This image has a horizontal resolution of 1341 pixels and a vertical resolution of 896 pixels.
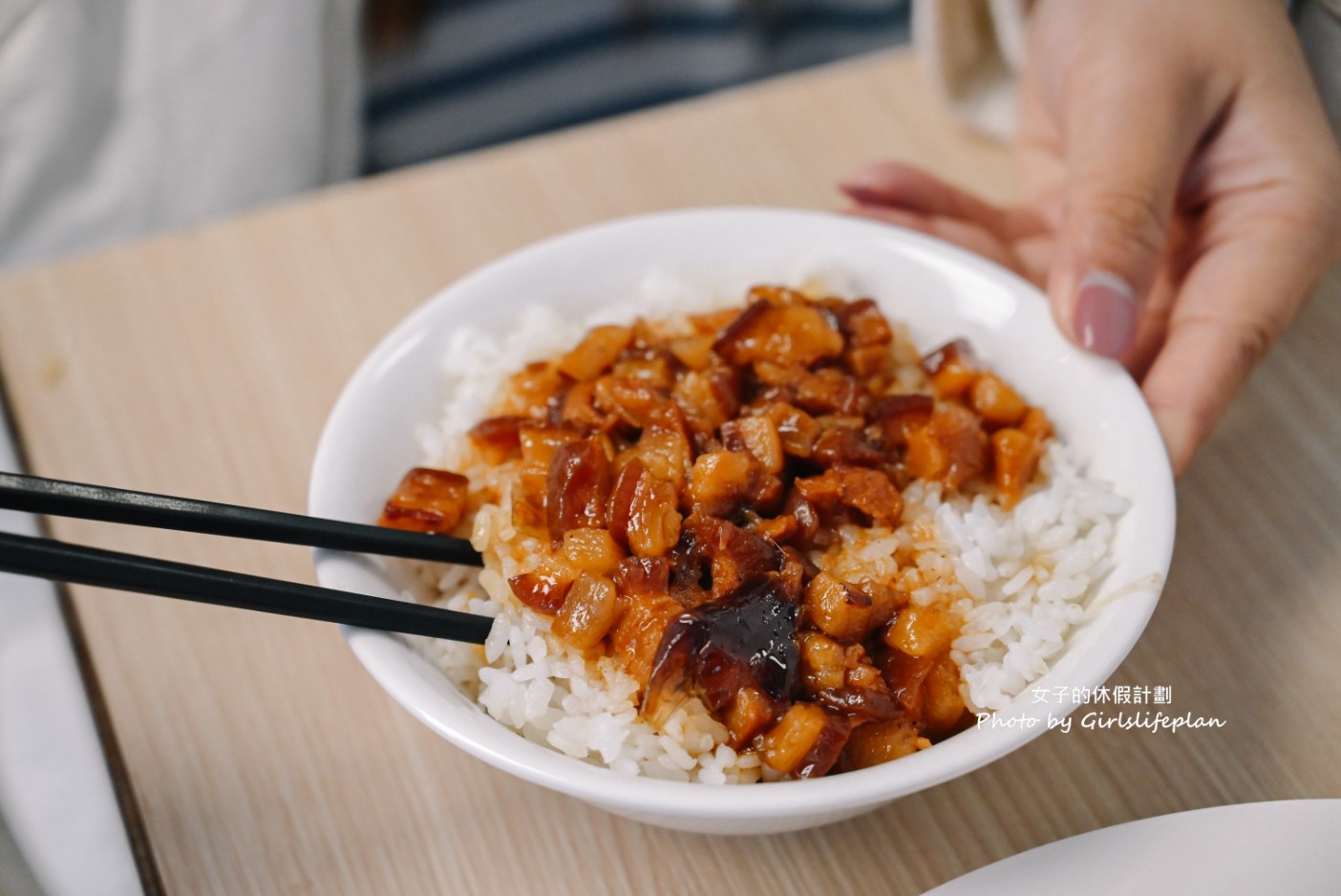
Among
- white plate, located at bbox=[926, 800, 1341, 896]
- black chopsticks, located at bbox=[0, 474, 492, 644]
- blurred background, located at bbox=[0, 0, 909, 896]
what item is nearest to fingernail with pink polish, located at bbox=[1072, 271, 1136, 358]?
white plate, located at bbox=[926, 800, 1341, 896]

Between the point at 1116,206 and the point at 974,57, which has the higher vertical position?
the point at 974,57

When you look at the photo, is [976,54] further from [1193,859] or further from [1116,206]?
[1193,859]

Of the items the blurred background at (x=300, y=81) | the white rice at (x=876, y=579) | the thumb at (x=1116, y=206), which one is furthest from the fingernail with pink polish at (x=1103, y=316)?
the blurred background at (x=300, y=81)

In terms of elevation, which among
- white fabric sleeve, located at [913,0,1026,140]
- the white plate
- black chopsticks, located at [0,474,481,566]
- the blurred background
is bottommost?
the white plate

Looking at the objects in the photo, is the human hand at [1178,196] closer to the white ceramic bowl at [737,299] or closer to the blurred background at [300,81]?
the white ceramic bowl at [737,299]

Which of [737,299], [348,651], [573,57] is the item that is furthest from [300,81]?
[348,651]

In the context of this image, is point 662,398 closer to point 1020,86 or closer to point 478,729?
point 478,729

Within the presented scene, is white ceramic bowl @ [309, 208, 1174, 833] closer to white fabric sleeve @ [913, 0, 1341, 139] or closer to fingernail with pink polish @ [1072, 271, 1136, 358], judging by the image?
fingernail with pink polish @ [1072, 271, 1136, 358]
